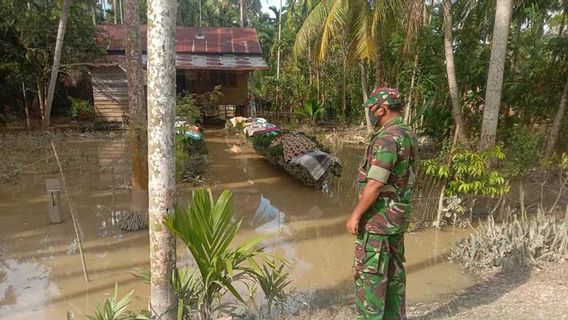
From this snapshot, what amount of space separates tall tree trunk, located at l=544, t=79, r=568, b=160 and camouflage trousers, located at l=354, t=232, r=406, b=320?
6127 mm

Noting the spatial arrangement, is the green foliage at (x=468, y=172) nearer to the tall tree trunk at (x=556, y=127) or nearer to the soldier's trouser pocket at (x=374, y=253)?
the tall tree trunk at (x=556, y=127)

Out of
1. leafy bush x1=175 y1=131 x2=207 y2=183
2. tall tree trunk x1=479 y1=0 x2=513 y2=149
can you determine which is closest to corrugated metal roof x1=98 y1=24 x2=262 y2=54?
leafy bush x1=175 y1=131 x2=207 y2=183

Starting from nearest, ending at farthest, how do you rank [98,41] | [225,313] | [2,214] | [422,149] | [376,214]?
1. [376,214]
2. [225,313]
3. [2,214]
4. [422,149]
5. [98,41]

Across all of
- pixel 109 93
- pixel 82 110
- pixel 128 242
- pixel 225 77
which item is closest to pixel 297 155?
pixel 128 242

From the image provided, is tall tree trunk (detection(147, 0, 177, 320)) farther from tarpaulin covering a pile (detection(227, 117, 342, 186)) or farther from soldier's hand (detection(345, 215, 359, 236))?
tarpaulin covering a pile (detection(227, 117, 342, 186))

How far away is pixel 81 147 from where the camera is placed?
12812mm

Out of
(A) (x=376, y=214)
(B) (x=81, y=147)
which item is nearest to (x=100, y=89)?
(B) (x=81, y=147)

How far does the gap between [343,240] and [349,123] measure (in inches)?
440

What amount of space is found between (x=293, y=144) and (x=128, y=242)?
4.54 meters

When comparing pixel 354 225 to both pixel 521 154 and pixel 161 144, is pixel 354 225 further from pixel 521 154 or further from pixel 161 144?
pixel 521 154

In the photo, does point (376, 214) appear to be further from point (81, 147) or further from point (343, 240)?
point (81, 147)

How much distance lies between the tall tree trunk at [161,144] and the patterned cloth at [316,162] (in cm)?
→ 557

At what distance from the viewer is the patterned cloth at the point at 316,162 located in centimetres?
849

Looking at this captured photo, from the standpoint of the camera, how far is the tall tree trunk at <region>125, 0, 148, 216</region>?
6.61m
